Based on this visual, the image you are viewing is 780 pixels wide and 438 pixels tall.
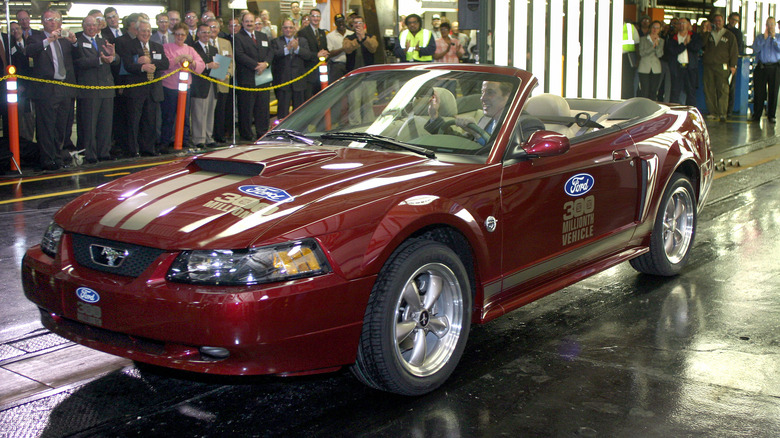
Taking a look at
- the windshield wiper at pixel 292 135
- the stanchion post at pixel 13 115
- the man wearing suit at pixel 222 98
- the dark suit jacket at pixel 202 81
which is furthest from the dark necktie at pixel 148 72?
the windshield wiper at pixel 292 135

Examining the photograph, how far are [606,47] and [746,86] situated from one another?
492 centimetres

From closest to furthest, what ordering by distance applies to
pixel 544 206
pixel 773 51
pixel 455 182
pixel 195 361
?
pixel 195 361
pixel 455 182
pixel 544 206
pixel 773 51

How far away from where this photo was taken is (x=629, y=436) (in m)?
3.60

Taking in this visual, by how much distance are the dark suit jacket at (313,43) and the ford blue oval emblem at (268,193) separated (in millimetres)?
11492

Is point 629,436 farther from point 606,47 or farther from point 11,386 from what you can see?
point 606,47

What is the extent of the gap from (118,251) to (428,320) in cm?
139

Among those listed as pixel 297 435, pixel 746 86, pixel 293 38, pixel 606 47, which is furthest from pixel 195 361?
pixel 746 86

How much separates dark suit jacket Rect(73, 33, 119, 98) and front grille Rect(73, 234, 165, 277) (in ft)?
27.2

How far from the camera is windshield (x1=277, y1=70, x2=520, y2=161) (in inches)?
184

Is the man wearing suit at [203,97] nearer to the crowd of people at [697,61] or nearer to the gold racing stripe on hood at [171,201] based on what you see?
the crowd of people at [697,61]

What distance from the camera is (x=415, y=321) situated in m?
3.98

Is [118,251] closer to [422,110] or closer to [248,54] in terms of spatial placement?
[422,110]

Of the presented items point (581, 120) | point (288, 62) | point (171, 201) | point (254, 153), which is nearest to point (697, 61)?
point (288, 62)

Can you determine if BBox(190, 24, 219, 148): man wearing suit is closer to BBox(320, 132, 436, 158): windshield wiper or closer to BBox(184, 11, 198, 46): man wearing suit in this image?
BBox(184, 11, 198, 46): man wearing suit
